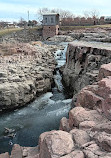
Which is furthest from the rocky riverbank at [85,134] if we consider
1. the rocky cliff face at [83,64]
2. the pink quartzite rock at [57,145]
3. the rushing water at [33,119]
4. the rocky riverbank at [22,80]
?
the rocky riverbank at [22,80]

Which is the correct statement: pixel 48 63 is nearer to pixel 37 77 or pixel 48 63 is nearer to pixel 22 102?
pixel 37 77

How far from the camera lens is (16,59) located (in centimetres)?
1596

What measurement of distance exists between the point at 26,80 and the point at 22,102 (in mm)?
1611

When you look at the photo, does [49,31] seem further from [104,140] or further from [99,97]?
[104,140]

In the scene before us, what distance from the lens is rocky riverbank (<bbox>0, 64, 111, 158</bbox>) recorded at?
4.26 meters

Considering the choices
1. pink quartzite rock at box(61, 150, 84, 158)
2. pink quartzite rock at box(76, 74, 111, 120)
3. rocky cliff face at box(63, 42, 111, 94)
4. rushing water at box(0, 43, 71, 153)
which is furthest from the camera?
rocky cliff face at box(63, 42, 111, 94)

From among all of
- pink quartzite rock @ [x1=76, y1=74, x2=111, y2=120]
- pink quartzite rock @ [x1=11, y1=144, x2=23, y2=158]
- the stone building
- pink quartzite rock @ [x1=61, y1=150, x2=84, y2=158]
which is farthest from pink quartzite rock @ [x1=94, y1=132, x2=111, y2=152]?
the stone building

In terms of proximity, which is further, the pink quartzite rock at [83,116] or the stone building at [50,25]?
the stone building at [50,25]

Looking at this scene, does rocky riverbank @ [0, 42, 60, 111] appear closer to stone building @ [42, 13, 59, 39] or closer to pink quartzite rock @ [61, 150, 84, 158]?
pink quartzite rock @ [61, 150, 84, 158]

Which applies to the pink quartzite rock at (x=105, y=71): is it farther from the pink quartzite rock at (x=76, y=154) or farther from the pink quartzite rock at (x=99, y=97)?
the pink quartzite rock at (x=76, y=154)

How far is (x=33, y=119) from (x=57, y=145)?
724 centimetres

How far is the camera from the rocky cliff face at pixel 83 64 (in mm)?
12578

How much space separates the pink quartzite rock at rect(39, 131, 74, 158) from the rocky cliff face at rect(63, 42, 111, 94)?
23.1 feet

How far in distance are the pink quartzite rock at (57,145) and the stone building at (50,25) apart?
41516 mm
